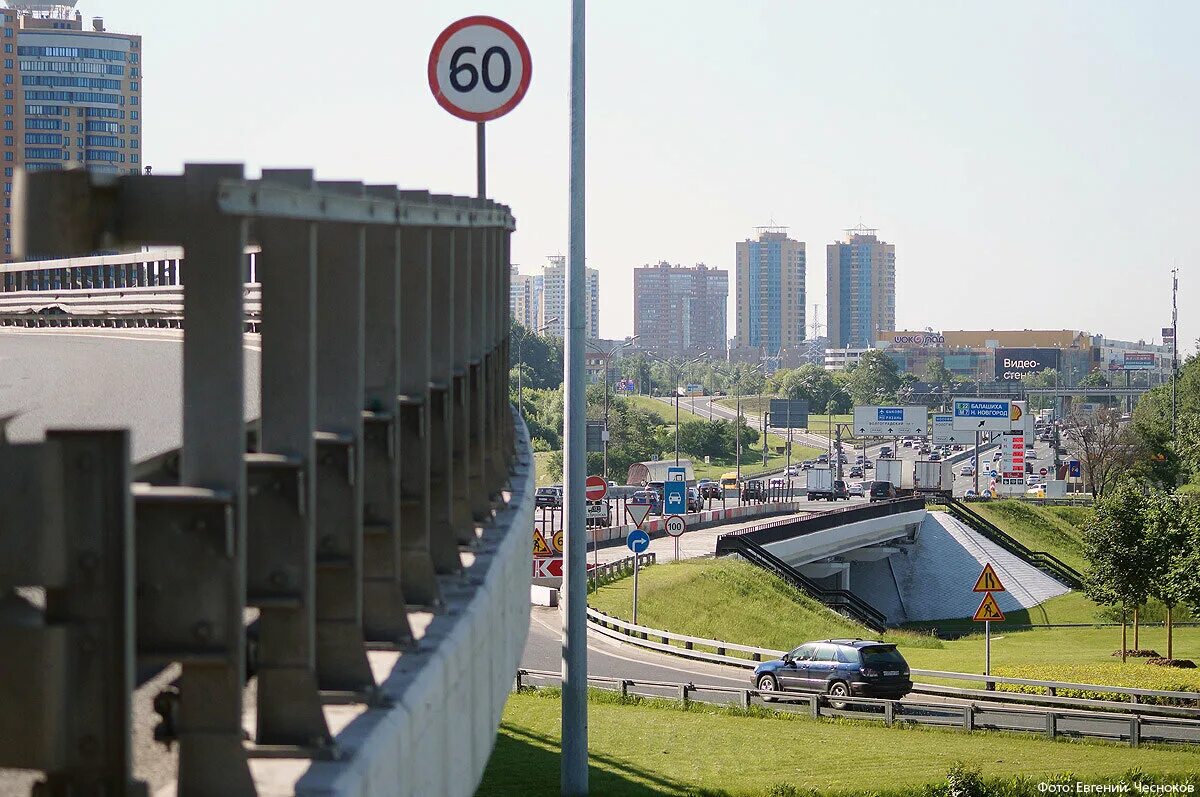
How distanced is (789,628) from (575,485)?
2979 cm

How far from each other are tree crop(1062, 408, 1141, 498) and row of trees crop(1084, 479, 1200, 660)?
54342mm

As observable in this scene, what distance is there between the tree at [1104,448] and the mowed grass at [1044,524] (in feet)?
30.7

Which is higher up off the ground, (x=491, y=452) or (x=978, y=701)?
(x=491, y=452)

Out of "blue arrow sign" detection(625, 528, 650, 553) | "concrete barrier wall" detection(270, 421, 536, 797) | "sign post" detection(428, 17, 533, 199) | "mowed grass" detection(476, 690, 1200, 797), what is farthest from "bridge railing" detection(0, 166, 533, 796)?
"blue arrow sign" detection(625, 528, 650, 553)

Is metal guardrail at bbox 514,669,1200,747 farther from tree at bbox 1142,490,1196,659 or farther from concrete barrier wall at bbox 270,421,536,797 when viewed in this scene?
concrete barrier wall at bbox 270,421,536,797

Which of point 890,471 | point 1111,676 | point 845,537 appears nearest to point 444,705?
point 1111,676

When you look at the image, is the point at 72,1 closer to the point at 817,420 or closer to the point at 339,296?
the point at 817,420

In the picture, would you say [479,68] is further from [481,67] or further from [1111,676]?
[1111,676]

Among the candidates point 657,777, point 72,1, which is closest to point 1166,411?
point 72,1

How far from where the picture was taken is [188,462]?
425cm

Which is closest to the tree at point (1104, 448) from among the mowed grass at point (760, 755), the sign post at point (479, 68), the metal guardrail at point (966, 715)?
the metal guardrail at point (966, 715)

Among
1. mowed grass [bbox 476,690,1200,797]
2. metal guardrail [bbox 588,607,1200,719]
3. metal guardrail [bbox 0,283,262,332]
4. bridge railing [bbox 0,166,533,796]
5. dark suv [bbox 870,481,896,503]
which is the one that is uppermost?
metal guardrail [bbox 0,283,262,332]

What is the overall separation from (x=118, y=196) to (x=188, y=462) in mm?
763

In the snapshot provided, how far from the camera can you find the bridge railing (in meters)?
3.55
